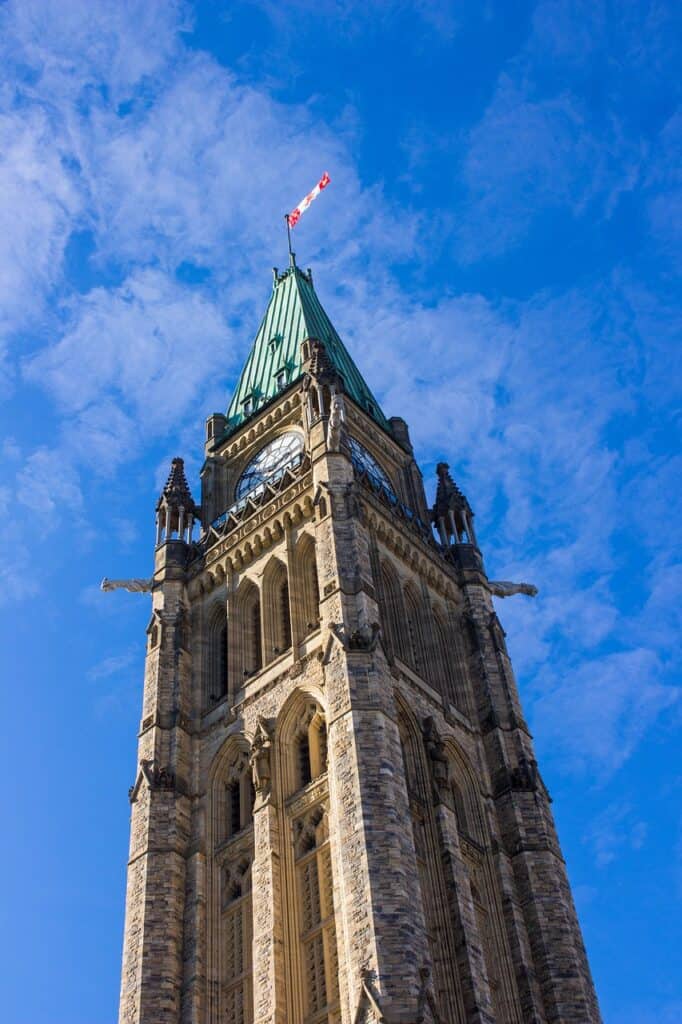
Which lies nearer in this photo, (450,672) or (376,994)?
(376,994)

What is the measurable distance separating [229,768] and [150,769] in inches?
94.0

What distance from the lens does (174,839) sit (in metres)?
39.4

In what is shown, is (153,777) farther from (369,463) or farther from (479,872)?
(369,463)

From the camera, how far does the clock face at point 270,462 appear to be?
51.2m

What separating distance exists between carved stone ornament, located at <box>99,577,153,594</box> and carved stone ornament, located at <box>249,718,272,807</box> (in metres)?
10.2

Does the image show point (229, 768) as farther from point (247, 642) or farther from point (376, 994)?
point (376, 994)

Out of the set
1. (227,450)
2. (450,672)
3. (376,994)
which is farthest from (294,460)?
(376,994)

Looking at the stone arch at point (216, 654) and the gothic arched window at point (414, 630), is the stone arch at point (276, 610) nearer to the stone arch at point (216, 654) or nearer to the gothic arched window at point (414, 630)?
the stone arch at point (216, 654)

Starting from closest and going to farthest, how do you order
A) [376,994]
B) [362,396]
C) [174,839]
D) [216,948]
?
1. [376,994]
2. [216,948]
3. [174,839]
4. [362,396]

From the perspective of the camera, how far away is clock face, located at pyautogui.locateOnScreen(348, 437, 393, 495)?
50812mm

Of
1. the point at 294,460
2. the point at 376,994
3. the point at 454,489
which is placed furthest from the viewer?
the point at 454,489

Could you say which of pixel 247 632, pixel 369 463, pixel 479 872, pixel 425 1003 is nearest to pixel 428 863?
pixel 479 872

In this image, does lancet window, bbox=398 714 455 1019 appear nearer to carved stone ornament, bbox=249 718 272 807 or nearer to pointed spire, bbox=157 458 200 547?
carved stone ornament, bbox=249 718 272 807

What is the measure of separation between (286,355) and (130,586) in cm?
1506
